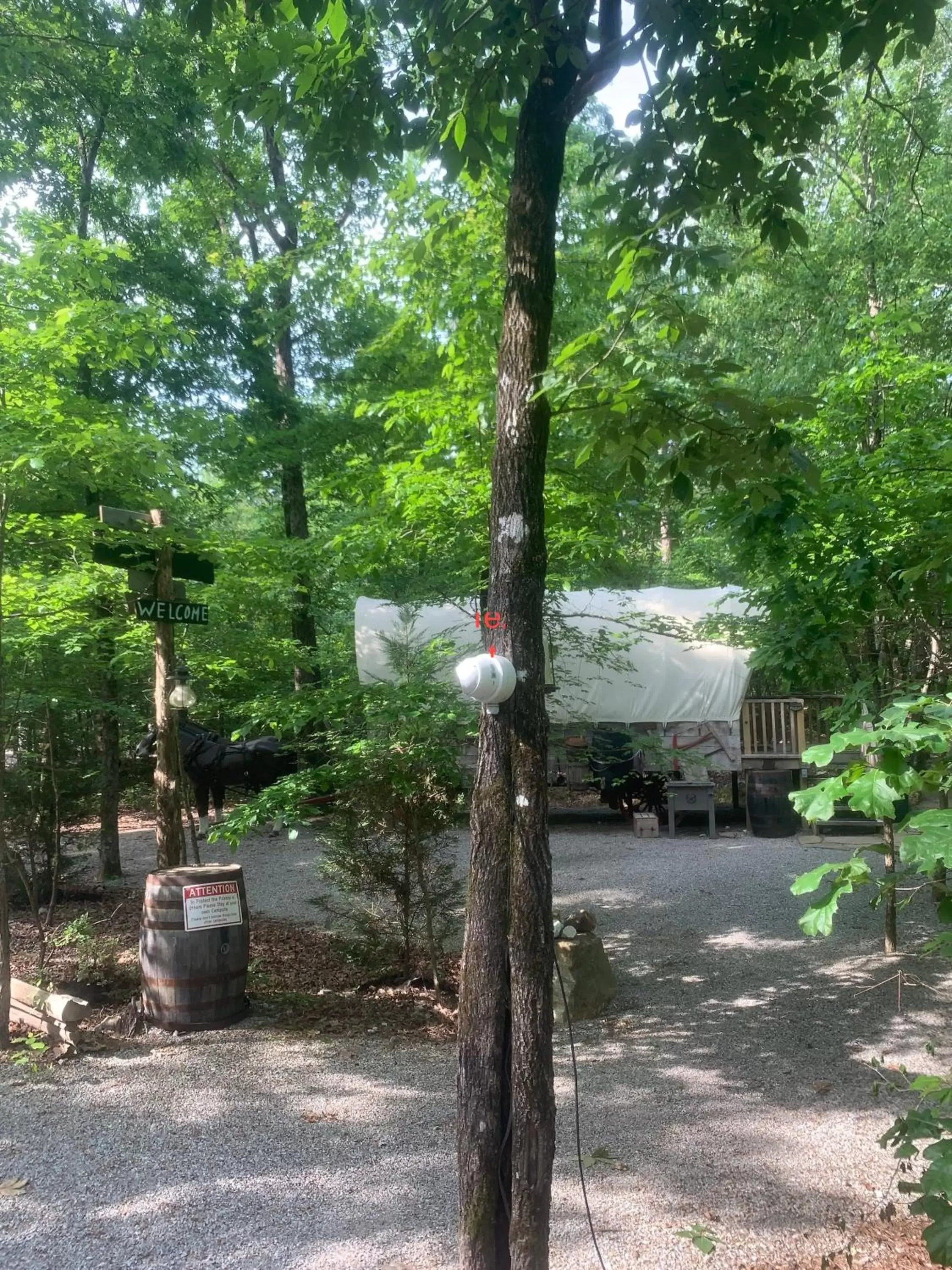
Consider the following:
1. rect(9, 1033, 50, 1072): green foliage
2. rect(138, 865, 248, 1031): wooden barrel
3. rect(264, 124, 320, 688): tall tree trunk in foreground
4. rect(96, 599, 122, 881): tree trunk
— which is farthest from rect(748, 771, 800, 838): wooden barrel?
rect(9, 1033, 50, 1072): green foliage

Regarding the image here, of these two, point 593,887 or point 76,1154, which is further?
point 593,887

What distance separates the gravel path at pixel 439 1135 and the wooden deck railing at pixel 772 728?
23.8ft

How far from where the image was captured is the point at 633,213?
387cm

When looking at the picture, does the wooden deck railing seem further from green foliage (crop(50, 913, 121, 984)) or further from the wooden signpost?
green foliage (crop(50, 913, 121, 984))

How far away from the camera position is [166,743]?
676 centimetres

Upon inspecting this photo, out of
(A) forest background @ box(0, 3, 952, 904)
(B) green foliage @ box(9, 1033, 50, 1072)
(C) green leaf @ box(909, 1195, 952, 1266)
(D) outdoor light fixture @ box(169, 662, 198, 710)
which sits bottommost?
(B) green foliage @ box(9, 1033, 50, 1072)

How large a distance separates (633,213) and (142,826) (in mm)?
14354

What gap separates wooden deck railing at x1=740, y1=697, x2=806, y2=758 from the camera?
14.3 m

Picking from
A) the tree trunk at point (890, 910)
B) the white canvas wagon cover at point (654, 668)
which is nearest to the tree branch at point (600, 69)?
the tree trunk at point (890, 910)

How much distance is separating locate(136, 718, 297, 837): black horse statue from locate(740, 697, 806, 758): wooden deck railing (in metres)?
7.17

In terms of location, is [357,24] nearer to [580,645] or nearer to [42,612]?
[42,612]

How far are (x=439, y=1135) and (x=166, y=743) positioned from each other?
3473mm

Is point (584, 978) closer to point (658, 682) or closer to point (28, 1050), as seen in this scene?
point (28, 1050)

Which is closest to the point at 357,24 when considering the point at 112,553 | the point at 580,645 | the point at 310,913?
the point at 112,553
